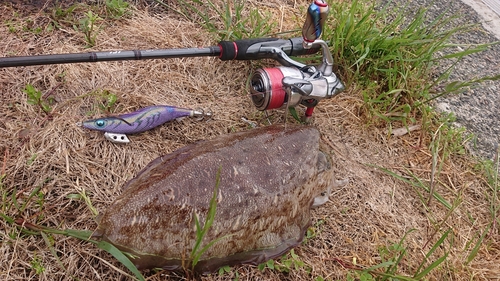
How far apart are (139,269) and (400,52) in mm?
2311

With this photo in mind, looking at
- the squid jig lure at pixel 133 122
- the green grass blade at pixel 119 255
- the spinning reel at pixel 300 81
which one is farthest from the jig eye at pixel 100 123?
the spinning reel at pixel 300 81

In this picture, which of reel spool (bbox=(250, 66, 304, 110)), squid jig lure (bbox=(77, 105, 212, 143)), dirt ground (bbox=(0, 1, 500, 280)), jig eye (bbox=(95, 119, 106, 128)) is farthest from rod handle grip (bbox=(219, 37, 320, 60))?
jig eye (bbox=(95, 119, 106, 128))

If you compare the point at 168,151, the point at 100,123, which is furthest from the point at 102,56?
the point at 168,151

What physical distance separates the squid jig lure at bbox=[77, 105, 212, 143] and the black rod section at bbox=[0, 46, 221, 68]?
11.7 inches

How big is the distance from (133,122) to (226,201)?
0.79m

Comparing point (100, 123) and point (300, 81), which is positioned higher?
point (300, 81)

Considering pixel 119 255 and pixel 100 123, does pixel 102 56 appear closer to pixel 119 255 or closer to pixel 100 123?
pixel 100 123

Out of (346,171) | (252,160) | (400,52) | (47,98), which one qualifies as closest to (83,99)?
(47,98)

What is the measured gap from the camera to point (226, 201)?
2.04 meters

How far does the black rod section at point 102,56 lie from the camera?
7.44ft

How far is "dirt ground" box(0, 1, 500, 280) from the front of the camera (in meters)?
2.15

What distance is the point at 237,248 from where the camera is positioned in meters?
2.15

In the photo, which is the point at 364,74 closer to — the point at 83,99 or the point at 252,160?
the point at 252,160

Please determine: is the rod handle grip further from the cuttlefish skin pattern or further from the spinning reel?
the cuttlefish skin pattern
